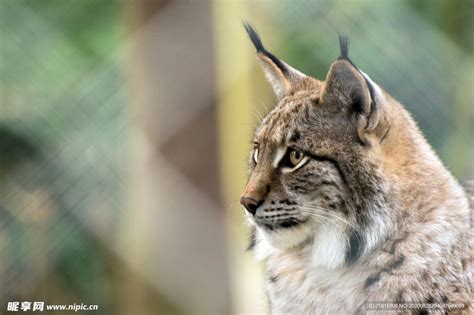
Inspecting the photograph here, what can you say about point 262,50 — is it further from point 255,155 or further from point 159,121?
point 159,121

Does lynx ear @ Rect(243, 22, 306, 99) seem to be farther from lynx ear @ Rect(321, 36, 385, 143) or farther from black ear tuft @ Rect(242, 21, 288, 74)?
lynx ear @ Rect(321, 36, 385, 143)

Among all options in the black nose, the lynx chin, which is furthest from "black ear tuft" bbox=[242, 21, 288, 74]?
the black nose

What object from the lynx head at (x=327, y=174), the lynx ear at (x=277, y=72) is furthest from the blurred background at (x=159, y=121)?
the lynx head at (x=327, y=174)

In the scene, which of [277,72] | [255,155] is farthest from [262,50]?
[255,155]

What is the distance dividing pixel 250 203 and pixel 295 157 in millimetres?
152

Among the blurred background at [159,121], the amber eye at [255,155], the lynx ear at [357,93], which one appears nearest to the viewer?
the lynx ear at [357,93]

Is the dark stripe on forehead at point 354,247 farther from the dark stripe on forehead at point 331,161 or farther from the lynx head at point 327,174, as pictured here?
the dark stripe on forehead at point 331,161

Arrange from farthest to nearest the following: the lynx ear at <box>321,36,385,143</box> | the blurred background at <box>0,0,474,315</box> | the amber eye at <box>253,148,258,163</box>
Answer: the blurred background at <box>0,0,474,315</box>, the amber eye at <box>253,148,258,163</box>, the lynx ear at <box>321,36,385,143</box>

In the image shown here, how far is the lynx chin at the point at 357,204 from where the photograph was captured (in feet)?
5.56

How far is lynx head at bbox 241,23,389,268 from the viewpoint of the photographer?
5.58ft

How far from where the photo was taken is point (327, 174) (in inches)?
67.8

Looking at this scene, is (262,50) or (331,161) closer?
(331,161)

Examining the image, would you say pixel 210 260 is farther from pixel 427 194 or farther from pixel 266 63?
pixel 427 194

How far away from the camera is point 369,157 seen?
5.59ft
